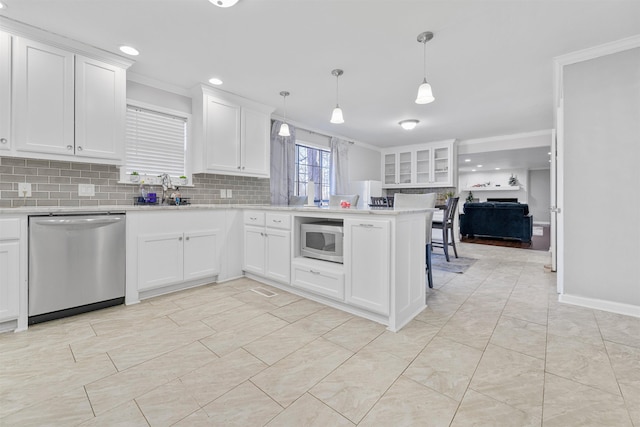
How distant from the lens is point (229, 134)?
3645mm

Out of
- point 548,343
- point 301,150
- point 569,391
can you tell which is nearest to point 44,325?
point 569,391

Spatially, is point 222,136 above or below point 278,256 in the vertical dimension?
above

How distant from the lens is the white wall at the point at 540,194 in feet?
41.2

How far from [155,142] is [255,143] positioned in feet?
4.00

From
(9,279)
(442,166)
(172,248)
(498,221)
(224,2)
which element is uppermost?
(224,2)

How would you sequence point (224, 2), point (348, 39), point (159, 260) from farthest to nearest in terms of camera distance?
1. point (159, 260)
2. point (348, 39)
3. point (224, 2)

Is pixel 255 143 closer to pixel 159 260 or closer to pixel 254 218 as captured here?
pixel 254 218

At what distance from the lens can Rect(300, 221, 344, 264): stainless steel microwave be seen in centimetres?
247

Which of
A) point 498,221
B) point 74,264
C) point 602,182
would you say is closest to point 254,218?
point 74,264

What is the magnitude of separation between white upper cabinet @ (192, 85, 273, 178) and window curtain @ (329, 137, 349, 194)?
203cm

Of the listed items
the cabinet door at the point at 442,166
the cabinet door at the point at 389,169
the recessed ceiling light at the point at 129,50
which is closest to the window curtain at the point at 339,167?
the cabinet door at the point at 389,169

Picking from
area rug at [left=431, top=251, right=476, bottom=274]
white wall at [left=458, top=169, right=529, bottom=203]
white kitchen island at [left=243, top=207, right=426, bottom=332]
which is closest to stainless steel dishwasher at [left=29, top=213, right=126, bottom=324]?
white kitchen island at [left=243, top=207, right=426, bottom=332]

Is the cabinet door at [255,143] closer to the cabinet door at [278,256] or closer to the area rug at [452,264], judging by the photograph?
the cabinet door at [278,256]

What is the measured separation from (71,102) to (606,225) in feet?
16.1
